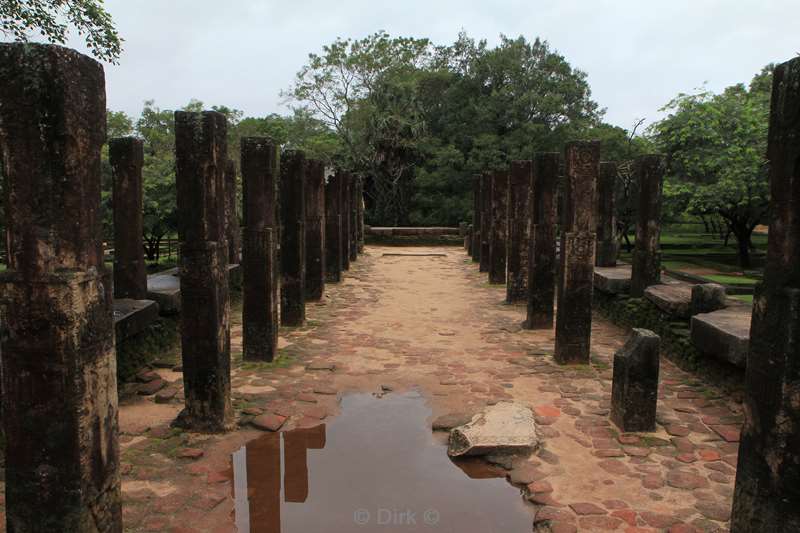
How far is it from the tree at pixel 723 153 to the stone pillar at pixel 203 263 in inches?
528

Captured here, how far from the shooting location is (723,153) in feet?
50.4

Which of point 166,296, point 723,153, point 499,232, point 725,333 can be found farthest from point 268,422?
point 723,153

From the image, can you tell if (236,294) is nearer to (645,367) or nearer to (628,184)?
(645,367)

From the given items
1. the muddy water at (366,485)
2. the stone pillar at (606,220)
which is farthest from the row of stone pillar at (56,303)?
the stone pillar at (606,220)

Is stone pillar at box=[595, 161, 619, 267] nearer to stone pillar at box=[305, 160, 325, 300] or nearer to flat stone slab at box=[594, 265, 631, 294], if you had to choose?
flat stone slab at box=[594, 265, 631, 294]

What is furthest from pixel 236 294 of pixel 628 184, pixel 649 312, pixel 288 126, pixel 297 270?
pixel 288 126

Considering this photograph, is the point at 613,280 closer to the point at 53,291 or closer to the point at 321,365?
the point at 321,365

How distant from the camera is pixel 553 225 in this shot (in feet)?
31.4

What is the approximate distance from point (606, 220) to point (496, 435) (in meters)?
8.19

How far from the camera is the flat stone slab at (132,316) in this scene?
650 cm

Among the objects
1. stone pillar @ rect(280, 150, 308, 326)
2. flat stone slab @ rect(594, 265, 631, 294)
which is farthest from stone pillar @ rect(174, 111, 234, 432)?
flat stone slab @ rect(594, 265, 631, 294)

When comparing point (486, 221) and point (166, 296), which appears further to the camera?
point (486, 221)

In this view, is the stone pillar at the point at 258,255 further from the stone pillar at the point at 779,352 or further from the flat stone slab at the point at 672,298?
the stone pillar at the point at 779,352

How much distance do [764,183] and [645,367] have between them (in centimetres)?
1183
